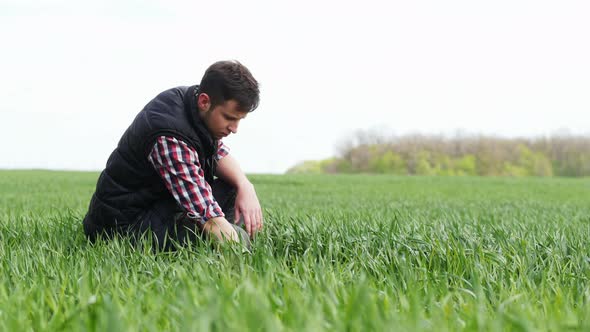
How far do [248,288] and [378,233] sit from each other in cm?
189

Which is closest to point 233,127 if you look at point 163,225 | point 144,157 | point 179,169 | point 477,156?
point 179,169

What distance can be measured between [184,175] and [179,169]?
4 cm

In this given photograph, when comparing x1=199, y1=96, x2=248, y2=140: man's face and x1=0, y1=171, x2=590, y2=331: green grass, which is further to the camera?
x1=199, y1=96, x2=248, y2=140: man's face

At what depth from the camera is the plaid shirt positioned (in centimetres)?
278

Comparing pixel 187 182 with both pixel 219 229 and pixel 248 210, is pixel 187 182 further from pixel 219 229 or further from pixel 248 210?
pixel 248 210

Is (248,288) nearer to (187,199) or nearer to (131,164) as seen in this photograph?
(187,199)

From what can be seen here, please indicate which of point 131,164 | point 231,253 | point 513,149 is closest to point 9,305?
point 231,253

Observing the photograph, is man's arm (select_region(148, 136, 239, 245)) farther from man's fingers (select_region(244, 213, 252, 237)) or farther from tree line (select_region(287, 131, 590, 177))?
tree line (select_region(287, 131, 590, 177))

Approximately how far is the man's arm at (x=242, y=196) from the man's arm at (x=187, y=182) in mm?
353

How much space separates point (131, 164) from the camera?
3.05 m

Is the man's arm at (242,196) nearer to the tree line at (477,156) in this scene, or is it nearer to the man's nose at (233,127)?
the man's nose at (233,127)

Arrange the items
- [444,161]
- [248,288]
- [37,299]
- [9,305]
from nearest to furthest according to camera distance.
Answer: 1. [248,288]
2. [9,305]
3. [37,299]
4. [444,161]

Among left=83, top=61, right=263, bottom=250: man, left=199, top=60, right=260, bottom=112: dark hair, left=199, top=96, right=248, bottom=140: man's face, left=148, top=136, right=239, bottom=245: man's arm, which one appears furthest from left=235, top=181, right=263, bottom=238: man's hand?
left=199, top=60, right=260, bottom=112: dark hair

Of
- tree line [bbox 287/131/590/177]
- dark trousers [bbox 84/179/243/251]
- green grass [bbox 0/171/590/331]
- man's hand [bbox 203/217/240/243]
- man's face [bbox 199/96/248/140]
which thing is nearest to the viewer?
green grass [bbox 0/171/590/331]
